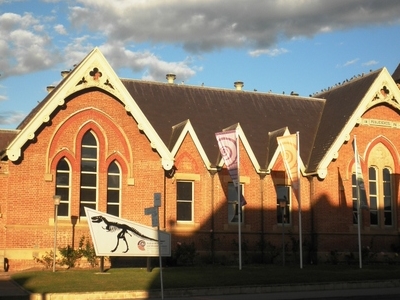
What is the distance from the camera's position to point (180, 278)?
26828 millimetres

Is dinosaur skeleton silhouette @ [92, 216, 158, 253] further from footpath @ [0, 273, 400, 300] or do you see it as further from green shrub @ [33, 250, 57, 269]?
footpath @ [0, 273, 400, 300]

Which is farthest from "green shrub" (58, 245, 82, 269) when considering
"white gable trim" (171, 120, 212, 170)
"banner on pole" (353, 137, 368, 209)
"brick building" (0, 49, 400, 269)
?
"banner on pole" (353, 137, 368, 209)

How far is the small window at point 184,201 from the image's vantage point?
37.0 m

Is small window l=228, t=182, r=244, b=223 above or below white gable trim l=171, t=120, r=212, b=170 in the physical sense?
below

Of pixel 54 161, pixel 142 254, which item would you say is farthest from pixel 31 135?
pixel 142 254

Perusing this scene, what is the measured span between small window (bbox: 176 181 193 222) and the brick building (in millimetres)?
59

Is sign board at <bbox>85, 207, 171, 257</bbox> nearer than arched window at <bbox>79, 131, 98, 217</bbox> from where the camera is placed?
Yes

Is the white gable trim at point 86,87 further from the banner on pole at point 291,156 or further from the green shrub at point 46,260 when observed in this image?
the banner on pole at point 291,156

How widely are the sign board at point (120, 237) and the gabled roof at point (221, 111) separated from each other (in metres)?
7.81

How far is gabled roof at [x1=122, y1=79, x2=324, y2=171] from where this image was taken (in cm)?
3941

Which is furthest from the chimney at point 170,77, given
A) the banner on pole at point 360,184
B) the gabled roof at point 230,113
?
the banner on pole at point 360,184

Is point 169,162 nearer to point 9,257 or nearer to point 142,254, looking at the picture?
point 142,254

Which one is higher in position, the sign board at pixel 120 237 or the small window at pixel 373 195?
the small window at pixel 373 195

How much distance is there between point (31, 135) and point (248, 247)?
12.7 metres
